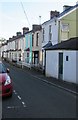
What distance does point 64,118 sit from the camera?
9.19 m

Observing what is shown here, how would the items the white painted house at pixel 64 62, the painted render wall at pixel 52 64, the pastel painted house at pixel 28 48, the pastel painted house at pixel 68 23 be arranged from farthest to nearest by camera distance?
the pastel painted house at pixel 28 48
the pastel painted house at pixel 68 23
the painted render wall at pixel 52 64
the white painted house at pixel 64 62

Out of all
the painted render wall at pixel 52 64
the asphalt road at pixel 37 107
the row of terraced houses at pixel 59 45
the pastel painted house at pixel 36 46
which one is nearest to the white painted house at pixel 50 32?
the row of terraced houses at pixel 59 45

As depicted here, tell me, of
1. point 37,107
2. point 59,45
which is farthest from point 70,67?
point 37,107

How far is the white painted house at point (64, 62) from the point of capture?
20.3 meters

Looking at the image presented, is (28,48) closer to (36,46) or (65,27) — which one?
(36,46)

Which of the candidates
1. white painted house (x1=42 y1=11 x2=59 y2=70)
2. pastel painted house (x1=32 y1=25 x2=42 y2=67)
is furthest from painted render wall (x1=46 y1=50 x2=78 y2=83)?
pastel painted house (x1=32 y1=25 x2=42 y2=67)

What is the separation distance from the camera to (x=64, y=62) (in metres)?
22.2

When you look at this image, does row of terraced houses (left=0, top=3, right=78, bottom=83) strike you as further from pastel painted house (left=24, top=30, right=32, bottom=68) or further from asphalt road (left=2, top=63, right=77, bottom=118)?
asphalt road (left=2, top=63, right=77, bottom=118)

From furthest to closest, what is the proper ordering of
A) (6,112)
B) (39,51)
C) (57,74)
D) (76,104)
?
(39,51), (57,74), (76,104), (6,112)

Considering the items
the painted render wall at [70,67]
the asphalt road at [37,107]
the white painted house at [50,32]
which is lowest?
the asphalt road at [37,107]

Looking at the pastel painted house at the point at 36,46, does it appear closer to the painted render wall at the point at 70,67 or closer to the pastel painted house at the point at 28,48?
the pastel painted house at the point at 28,48

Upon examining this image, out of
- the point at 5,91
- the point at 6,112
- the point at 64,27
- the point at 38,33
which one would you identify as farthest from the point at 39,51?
the point at 6,112

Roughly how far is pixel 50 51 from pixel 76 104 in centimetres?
1456

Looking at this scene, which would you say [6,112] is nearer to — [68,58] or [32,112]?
[32,112]
